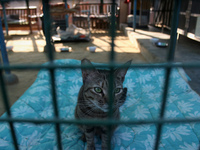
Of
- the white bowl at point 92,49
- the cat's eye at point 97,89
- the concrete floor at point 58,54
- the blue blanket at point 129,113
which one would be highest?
the cat's eye at point 97,89

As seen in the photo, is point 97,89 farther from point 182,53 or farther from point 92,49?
point 92,49

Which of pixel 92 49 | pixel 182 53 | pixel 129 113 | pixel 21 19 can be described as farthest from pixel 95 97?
pixel 21 19

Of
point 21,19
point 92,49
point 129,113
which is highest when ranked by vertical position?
point 21,19

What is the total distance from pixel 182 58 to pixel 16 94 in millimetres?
3060

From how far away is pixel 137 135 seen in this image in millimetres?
1708

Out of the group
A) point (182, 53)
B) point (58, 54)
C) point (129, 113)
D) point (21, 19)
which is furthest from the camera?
point (21, 19)

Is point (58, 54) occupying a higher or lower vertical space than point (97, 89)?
lower

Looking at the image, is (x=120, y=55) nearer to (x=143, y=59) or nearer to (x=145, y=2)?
(x=143, y=59)

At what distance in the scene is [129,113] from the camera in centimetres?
207

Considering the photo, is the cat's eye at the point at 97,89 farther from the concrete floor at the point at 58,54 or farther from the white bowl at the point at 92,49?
the white bowl at the point at 92,49

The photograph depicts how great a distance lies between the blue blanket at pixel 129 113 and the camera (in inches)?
62.7

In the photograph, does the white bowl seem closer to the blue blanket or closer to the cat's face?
the blue blanket

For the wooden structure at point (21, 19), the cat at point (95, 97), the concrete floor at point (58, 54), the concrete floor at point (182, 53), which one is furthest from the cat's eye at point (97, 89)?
the wooden structure at point (21, 19)

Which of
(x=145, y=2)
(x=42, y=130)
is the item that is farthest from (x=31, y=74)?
(x=145, y=2)
